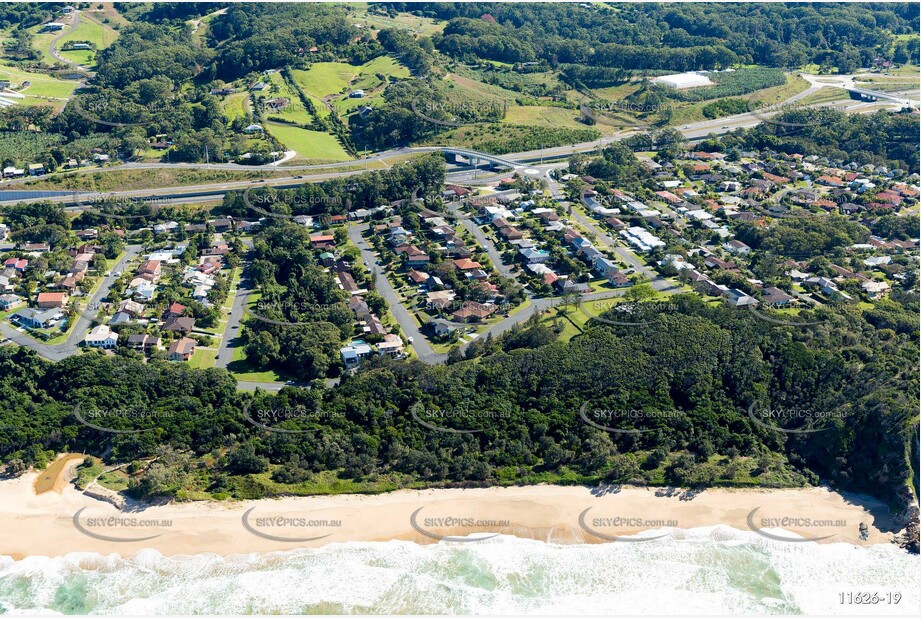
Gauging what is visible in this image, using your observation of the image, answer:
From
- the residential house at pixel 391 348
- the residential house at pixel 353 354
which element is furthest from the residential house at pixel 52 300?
the residential house at pixel 391 348

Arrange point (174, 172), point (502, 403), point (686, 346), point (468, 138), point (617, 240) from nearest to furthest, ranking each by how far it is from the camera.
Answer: point (502, 403)
point (686, 346)
point (617, 240)
point (174, 172)
point (468, 138)

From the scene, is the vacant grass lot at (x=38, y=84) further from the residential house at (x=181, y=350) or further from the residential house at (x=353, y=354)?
the residential house at (x=353, y=354)

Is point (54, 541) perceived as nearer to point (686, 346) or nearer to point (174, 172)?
point (686, 346)

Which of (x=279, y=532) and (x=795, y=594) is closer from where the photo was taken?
(x=795, y=594)

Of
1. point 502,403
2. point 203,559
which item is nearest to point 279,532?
point 203,559

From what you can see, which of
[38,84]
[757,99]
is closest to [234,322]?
[38,84]

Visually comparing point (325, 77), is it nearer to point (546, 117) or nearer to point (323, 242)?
point (546, 117)
